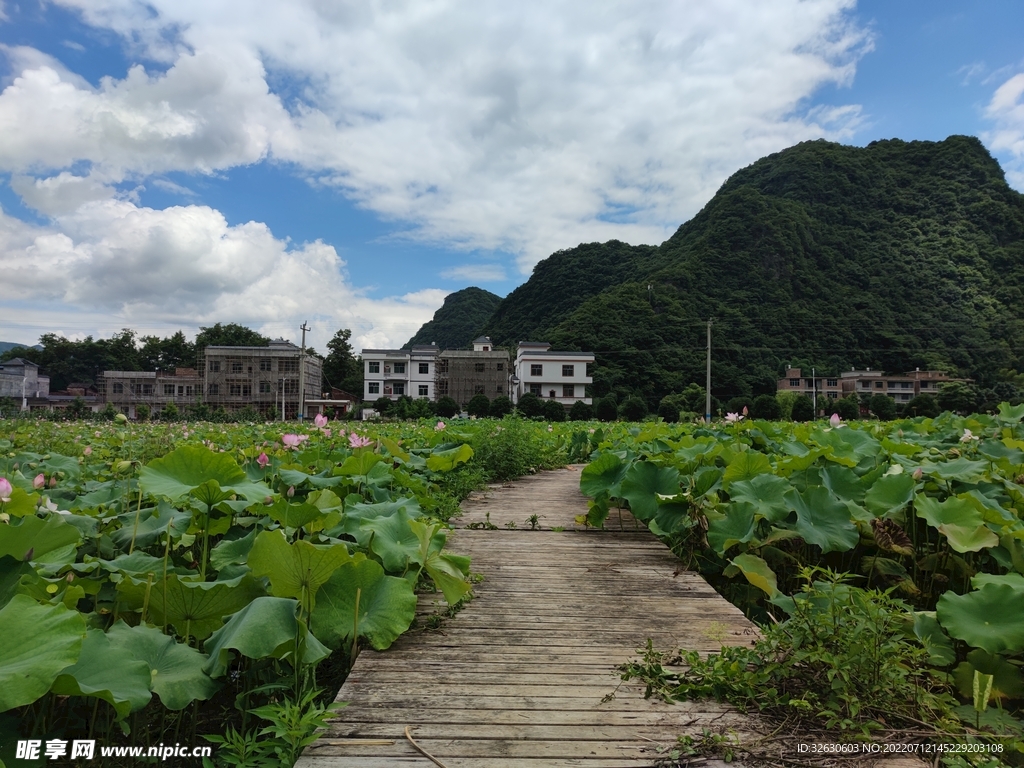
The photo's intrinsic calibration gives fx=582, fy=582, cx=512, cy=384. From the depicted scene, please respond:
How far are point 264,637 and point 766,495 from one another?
88.4 inches

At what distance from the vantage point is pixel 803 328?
46.1 m

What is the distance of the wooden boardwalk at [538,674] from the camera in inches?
54.0

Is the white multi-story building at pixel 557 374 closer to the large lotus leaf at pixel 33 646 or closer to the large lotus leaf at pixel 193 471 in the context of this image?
the large lotus leaf at pixel 193 471

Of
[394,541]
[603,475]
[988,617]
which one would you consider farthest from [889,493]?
[394,541]

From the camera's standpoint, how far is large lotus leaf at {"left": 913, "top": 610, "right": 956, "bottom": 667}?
5.55ft

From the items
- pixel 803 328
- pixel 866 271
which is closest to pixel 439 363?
pixel 803 328

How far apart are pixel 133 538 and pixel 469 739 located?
4.30 ft

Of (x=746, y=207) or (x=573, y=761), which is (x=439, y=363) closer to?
(x=746, y=207)

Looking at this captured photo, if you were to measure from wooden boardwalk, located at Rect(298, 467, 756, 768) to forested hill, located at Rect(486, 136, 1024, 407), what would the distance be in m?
36.7

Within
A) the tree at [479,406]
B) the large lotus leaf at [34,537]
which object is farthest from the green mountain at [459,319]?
the large lotus leaf at [34,537]

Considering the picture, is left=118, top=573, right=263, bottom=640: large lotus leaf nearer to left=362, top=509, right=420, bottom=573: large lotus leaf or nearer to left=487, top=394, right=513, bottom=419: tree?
left=362, top=509, right=420, bottom=573: large lotus leaf

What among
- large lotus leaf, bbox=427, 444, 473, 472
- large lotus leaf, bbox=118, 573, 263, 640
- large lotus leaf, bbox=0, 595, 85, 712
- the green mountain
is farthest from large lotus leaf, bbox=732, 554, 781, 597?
the green mountain

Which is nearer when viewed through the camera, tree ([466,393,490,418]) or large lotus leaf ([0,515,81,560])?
large lotus leaf ([0,515,81,560])

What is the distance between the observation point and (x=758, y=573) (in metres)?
2.27
